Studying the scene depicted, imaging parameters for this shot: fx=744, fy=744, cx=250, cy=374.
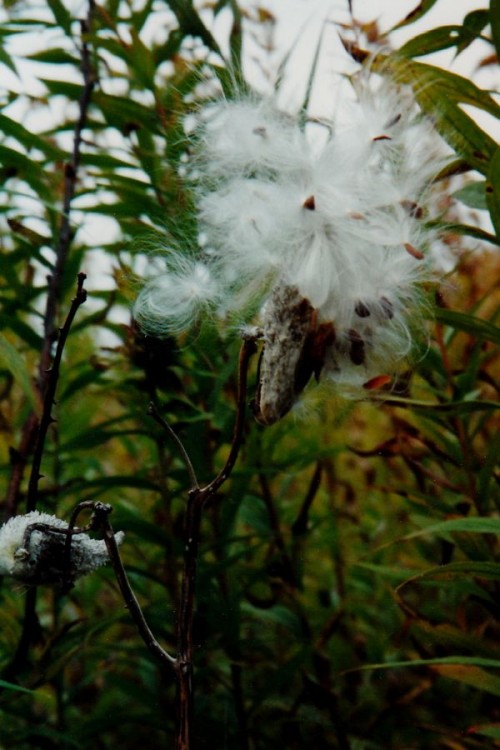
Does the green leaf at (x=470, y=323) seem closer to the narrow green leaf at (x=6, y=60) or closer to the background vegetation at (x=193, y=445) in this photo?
the background vegetation at (x=193, y=445)

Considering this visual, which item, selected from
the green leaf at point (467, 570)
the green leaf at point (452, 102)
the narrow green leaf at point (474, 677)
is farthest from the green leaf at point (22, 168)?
the narrow green leaf at point (474, 677)

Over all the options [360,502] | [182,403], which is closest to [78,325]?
[182,403]

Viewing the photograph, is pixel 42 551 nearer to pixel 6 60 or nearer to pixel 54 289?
pixel 54 289

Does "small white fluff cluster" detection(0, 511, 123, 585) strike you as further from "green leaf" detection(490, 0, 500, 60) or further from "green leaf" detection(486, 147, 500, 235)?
"green leaf" detection(490, 0, 500, 60)

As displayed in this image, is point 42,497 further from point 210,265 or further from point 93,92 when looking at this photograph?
point 93,92

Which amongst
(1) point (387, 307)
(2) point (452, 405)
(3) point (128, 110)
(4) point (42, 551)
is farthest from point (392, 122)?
(4) point (42, 551)

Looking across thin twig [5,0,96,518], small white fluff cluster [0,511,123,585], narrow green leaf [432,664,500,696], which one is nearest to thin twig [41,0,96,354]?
thin twig [5,0,96,518]
